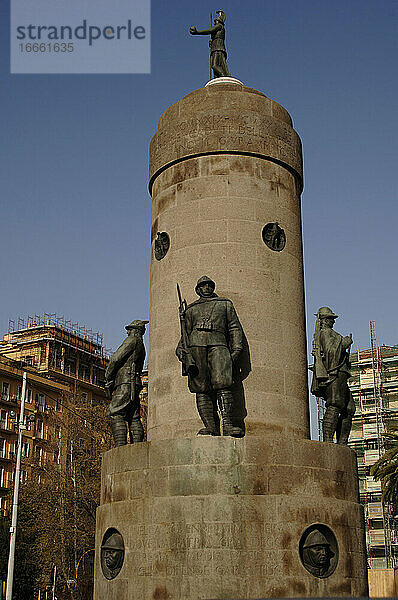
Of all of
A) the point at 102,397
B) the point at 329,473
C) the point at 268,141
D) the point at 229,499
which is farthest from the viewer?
the point at 102,397

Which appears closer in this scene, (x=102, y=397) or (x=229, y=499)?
(x=229, y=499)

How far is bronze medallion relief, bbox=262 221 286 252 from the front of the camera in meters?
15.4

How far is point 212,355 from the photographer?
13266mm

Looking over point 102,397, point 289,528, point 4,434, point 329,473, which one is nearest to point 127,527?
point 289,528

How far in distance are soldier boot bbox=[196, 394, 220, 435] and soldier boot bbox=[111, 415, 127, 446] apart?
221cm

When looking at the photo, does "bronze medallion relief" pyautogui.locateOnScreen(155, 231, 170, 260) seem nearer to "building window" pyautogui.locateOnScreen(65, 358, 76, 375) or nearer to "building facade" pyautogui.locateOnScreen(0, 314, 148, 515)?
"building facade" pyautogui.locateOnScreen(0, 314, 148, 515)

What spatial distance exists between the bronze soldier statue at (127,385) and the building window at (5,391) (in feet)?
182

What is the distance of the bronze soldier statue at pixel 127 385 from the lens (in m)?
14.9

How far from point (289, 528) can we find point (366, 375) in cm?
6567

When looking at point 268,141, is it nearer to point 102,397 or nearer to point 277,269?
point 277,269

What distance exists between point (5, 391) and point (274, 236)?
57.8 meters

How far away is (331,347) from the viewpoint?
1461cm

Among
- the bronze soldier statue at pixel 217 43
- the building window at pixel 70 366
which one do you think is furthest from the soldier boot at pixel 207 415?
the building window at pixel 70 366

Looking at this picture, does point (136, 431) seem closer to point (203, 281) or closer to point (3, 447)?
point (203, 281)
